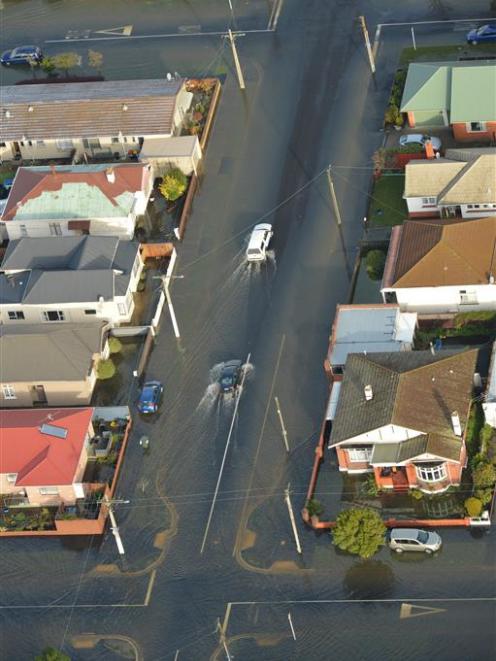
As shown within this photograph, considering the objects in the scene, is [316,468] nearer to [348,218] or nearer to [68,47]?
[348,218]

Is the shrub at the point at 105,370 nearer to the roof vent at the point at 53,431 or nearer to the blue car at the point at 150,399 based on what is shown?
the blue car at the point at 150,399

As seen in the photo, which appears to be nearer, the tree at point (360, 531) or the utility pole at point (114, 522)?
the tree at point (360, 531)

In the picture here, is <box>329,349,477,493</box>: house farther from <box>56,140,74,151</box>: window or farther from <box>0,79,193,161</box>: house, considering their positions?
<box>56,140,74,151</box>: window

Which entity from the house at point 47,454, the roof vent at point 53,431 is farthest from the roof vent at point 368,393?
the roof vent at point 53,431

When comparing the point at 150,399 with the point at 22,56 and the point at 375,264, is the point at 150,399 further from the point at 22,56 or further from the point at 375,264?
the point at 22,56

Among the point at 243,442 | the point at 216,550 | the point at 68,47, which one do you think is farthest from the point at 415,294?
the point at 68,47

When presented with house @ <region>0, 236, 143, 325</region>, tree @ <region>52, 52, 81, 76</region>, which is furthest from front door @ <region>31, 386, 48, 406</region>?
tree @ <region>52, 52, 81, 76</region>
